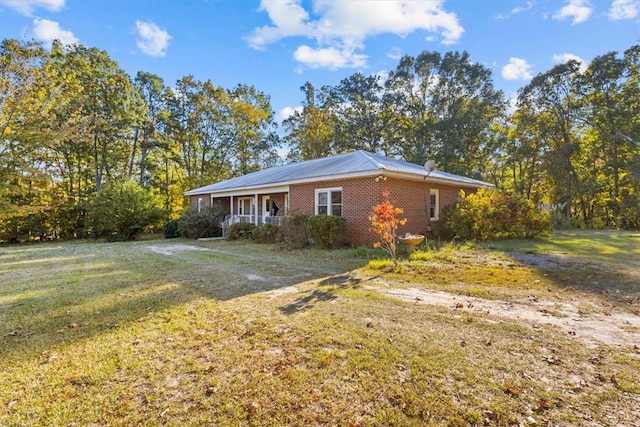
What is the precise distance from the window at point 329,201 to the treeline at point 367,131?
13383 mm

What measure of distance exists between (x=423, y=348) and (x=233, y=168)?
A: 35.0m

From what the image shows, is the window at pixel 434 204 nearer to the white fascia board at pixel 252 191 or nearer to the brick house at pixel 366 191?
the brick house at pixel 366 191

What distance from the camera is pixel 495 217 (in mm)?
12492

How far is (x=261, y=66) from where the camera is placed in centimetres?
2033

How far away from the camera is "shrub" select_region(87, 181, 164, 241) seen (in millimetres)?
18781

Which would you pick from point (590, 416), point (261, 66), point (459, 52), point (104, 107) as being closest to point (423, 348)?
point (590, 416)

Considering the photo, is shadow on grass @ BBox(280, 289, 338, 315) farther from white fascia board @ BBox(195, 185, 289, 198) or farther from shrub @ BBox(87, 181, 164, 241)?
shrub @ BBox(87, 181, 164, 241)

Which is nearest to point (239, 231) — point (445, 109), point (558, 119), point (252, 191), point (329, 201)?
point (252, 191)

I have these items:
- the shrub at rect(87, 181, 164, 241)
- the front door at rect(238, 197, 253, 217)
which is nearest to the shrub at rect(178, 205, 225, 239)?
the front door at rect(238, 197, 253, 217)

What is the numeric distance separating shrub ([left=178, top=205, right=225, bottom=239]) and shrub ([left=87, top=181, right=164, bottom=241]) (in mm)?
3031

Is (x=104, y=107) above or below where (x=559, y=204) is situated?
above

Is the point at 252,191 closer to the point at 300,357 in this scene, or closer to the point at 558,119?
the point at 300,357

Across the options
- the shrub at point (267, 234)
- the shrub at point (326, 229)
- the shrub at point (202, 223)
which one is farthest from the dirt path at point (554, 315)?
the shrub at point (202, 223)

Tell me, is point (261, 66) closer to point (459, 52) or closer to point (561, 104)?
point (459, 52)
